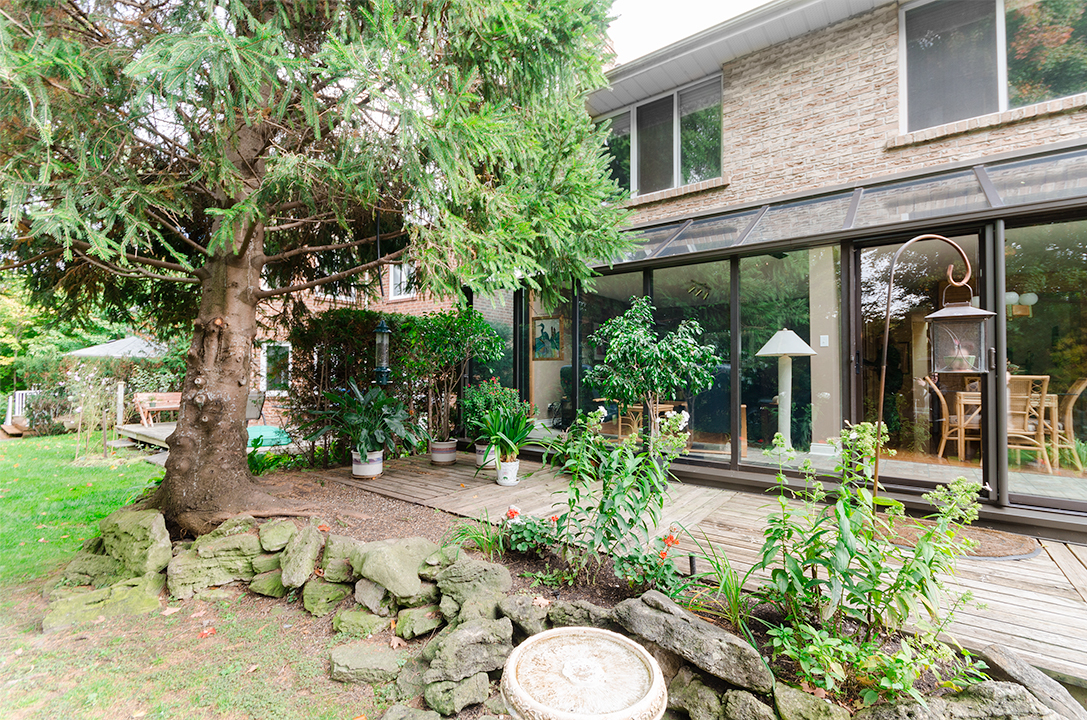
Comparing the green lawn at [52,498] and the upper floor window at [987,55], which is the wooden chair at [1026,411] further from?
the green lawn at [52,498]

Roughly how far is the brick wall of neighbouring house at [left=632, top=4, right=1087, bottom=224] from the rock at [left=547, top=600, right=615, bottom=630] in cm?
582

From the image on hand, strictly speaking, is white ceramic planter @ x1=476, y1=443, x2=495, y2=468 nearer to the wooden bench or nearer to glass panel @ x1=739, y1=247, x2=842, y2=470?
glass panel @ x1=739, y1=247, x2=842, y2=470

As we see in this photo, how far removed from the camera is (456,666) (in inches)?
84.5

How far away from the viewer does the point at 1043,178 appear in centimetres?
391

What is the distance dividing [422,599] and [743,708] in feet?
5.74

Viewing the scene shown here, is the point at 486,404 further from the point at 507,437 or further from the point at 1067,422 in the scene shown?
the point at 1067,422

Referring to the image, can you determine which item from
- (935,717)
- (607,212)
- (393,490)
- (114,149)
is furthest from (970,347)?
(114,149)

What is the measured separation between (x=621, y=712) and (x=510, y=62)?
396 cm

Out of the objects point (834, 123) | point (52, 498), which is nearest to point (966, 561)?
point (834, 123)

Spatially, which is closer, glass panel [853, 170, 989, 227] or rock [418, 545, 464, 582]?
rock [418, 545, 464, 582]

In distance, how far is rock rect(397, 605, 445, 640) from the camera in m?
2.52

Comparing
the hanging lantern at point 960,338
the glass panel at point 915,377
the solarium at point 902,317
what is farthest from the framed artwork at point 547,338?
the hanging lantern at point 960,338

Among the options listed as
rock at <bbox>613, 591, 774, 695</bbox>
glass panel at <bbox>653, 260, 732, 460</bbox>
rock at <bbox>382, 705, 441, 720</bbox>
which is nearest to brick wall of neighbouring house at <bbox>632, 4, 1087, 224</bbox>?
glass panel at <bbox>653, 260, 732, 460</bbox>

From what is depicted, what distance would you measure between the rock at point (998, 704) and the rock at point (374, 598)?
264cm
